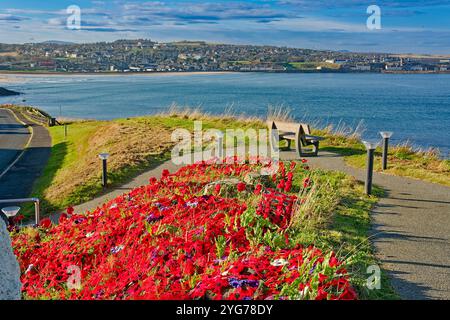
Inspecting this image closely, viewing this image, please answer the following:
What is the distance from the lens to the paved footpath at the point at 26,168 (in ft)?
59.5

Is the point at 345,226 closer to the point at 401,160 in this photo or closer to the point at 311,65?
the point at 401,160

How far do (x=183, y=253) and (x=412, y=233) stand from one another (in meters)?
4.03

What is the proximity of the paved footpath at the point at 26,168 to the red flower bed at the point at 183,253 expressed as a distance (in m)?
9.91

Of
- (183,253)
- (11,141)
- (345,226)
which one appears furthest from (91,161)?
(11,141)

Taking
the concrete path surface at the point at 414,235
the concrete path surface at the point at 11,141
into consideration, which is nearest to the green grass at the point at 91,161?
the concrete path surface at the point at 11,141

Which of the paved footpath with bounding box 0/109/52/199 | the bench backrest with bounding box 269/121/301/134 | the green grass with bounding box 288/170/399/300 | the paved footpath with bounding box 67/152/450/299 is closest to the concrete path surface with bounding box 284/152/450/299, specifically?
the paved footpath with bounding box 67/152/450/299

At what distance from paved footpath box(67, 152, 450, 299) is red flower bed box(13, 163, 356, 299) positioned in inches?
42.3

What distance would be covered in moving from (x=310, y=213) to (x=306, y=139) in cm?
729

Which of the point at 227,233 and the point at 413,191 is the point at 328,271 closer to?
the point at 227,233

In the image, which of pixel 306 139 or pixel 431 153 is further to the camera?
pixel 431 153

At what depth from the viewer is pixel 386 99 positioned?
89.8m

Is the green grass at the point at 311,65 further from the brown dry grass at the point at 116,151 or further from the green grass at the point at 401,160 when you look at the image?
the green grass at the point at 401,160

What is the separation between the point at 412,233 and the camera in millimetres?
8203
